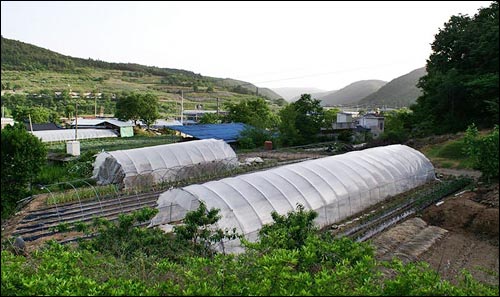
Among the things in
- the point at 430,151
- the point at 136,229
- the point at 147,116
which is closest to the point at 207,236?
the point at 136,229

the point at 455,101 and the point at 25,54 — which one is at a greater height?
the point at 25,54

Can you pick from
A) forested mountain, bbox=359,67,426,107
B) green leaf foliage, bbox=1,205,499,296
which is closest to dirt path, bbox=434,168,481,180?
green leaf foliage, bbox=1,205,499,296

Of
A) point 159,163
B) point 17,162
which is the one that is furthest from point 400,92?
point 17,162

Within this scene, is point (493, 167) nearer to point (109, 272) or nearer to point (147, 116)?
point (109, 272)

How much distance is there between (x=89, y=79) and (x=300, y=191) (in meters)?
71.2

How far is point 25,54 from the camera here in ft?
232

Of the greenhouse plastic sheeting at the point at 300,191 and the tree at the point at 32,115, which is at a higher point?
the tree at the point at 32,115

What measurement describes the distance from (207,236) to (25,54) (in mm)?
77691

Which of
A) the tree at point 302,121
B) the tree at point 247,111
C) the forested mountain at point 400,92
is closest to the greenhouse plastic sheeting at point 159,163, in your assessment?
the tree at point 302,121

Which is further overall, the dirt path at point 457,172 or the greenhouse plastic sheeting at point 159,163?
the dirt path at point 457,172

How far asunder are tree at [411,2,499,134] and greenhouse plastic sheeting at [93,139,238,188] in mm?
13244

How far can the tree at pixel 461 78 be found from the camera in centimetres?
2056

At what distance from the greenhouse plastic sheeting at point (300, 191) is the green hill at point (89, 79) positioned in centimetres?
5274

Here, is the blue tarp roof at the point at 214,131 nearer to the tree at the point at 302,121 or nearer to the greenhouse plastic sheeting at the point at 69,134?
the tree at the point at 302,121
